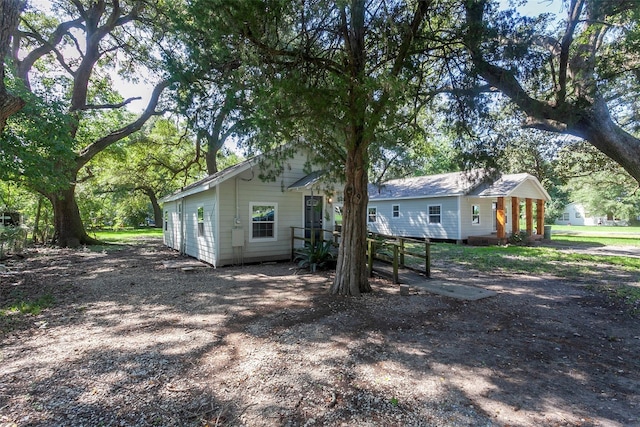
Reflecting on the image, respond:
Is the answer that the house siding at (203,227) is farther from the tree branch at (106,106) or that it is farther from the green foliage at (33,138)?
the tree branch at (106,106)

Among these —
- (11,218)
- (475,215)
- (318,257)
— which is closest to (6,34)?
(318,257)

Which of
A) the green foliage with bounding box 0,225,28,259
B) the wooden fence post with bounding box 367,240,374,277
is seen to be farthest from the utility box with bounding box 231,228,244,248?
the green foliage with bounding box 0,225,28,259

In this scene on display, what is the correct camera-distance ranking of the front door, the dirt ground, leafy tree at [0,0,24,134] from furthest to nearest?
the front door < leafy tree at [0,0,24,134] < the dirt ground

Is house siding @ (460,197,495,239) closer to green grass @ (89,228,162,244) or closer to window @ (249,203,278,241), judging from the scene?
window @ (249,203,278,241)

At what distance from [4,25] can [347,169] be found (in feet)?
16.6

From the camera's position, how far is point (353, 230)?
6086 millimetres

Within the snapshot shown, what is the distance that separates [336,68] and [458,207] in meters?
12.9

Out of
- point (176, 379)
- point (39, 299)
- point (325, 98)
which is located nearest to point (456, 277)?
point (325, 98)

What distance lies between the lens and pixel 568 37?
14.8ft

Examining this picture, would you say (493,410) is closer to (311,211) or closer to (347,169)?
(347,169)

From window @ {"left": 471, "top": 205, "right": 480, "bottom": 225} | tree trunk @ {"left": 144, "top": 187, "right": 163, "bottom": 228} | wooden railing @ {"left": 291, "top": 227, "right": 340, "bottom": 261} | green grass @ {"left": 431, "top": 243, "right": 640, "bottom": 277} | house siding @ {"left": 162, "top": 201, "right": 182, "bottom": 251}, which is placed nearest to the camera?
green grass @ {"left": 431, "top": 243, "right": 640, "bottom": 277}

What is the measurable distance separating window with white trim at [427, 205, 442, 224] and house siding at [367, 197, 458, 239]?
0.12m

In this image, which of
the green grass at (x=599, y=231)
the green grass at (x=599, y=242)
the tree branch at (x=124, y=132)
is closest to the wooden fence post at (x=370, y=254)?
the tree branch at (x=124, y=132)

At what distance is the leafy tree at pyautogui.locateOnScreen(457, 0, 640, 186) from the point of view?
4.37 metres
